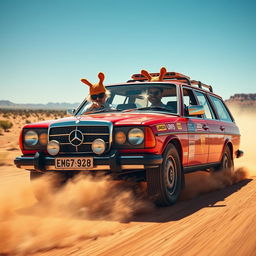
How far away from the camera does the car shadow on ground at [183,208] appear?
4523mm

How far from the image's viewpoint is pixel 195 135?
6191 millimetres

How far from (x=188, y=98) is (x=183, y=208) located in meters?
2.09

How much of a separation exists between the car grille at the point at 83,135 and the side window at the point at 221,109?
3.48m

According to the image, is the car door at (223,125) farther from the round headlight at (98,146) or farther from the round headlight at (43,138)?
the round headlight at (43,138)

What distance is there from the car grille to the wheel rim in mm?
903

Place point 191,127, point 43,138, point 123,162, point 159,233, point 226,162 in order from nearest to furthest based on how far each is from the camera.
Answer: point 159,233 < point 123,162 < point 43,138 < point 191,127 < point 226,162

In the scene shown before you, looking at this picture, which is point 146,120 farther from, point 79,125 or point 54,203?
point 54,203

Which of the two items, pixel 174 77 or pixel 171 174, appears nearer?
pixel 171 174

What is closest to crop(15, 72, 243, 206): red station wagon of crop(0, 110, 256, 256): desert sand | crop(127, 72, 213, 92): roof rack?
crop(0, 110, 256, 256): desert sand

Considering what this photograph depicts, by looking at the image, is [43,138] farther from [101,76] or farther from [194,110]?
[194,110]

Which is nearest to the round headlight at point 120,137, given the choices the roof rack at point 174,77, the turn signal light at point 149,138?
the turn signal light at point 149,138

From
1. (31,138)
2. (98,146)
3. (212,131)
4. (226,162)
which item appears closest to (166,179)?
(98,146)

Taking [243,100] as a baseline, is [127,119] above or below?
below

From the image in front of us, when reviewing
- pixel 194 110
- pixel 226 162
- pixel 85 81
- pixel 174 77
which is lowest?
pixel 226 162
